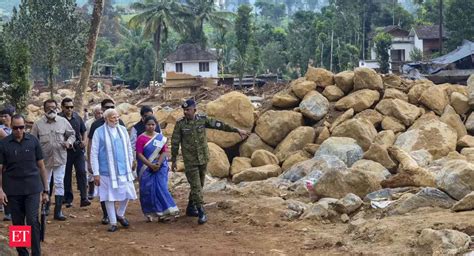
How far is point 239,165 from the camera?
13.5 meters

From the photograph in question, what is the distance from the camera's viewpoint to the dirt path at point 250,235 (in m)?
6.97

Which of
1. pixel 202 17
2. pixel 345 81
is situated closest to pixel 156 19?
pixel 202 17

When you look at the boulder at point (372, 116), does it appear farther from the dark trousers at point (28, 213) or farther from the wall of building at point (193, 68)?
the wall of building at point (193, 68)

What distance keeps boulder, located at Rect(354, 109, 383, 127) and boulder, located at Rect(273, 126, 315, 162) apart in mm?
1048

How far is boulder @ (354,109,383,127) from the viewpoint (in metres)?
13.9

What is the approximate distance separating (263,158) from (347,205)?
485cm

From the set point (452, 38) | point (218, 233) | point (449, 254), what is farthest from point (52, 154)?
point (452, 38)

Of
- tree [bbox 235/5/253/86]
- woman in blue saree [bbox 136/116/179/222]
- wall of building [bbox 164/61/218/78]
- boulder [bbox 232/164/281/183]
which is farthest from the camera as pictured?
wall of building [bbox 164/61/218/78]

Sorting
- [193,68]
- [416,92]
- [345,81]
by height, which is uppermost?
[193,68]

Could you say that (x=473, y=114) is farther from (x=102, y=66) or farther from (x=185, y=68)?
(x=102, y=66)

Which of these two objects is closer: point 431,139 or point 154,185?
point 154,185

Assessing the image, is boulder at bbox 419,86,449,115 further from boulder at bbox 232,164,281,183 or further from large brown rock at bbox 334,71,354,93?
boulder at bbox 232,164,281,183

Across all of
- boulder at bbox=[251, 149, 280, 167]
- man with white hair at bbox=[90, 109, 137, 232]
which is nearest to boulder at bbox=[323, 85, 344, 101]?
boulder at bbox=[251, 149, 280, 167]

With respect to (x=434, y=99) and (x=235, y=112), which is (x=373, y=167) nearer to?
(x=434, y=99)
